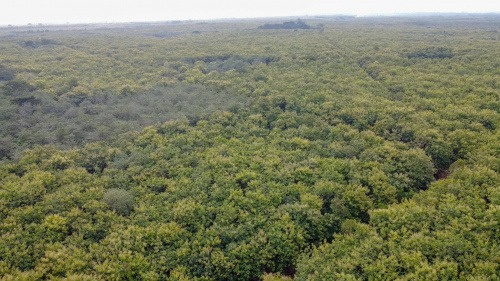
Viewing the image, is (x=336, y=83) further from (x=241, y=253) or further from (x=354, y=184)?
(x=241, y=253)

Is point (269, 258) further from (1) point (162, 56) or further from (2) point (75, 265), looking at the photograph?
(1) point (162, 56)

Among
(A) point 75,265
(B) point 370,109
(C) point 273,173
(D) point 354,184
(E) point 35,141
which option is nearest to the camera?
(A) point 75,265

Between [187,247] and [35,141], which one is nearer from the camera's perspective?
[187,247]

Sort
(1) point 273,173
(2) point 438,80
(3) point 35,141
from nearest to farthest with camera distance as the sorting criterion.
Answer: (1) point 273,173 → (3) point 35,141 → (2) point 438,80

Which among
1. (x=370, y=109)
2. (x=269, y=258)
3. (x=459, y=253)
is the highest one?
(x=370, y=109)

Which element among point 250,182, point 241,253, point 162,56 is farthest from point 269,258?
point 162,56

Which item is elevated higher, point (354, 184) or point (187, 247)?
point (354, 184)

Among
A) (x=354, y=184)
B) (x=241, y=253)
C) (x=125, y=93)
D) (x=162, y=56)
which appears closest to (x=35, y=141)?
(x=125, y=93)
